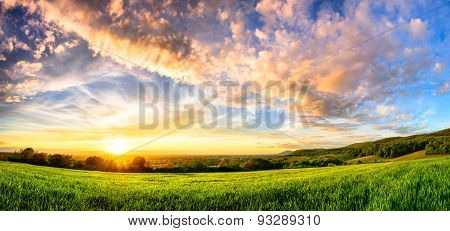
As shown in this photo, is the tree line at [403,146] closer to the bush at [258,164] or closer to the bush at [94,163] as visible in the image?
the bush at [258,164]

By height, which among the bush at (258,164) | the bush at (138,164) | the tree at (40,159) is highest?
the tree at (40,159)

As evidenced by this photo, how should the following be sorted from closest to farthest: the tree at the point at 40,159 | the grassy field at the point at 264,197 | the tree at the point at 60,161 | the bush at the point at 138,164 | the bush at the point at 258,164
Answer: the grassy field at the point at 264,197, the bush at the point at 138,164, the tree at the point at 40,159, the tree at the point at 60,161, the bush at the point at 258,164

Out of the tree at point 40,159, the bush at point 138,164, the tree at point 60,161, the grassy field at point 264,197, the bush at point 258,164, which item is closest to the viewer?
the grassy field at point 264,197

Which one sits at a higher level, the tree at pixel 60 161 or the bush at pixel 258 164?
the tree at pixel 60 161

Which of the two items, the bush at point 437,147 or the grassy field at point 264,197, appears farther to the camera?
the bush at point 437,147

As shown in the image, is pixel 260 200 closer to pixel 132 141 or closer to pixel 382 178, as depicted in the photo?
pixel 382 178

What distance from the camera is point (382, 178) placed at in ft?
30.0

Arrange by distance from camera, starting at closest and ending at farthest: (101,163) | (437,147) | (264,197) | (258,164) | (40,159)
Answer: (264,197) < (101,163) < (437,147) < (40,159) < (258,164)

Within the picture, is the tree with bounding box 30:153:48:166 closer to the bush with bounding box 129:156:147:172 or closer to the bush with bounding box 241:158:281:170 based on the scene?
the bush with bounding box 129:156:147:172

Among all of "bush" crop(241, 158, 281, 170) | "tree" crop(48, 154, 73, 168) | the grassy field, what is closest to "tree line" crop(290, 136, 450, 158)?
"bush" crop(241, 158, 281, 170)

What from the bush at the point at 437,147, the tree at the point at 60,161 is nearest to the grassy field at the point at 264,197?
the tree at the point at 60,161

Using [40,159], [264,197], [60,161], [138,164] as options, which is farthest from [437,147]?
[40,159]

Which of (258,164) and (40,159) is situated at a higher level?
(40,159)

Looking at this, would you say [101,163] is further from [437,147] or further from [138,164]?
[437,147]
